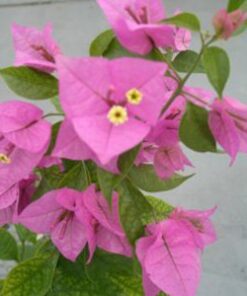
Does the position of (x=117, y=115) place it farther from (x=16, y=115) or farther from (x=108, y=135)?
(x=16, y=115)

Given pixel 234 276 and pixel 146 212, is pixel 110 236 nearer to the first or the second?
pixel 146 212

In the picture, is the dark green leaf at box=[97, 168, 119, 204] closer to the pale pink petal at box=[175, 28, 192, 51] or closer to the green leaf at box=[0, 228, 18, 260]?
the pale pink petal at box=[175, 28, 192, 51]

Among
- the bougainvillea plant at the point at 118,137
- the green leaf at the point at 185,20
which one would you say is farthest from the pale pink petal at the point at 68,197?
the green leaf at the point at 185,20

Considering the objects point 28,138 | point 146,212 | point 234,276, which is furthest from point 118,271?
point 234,276

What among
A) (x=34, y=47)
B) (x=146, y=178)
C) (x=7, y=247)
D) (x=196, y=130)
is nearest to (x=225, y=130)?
(x=196, y=130)

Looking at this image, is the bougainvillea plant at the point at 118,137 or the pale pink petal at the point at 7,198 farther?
the pale pink petal at the point at 7,198

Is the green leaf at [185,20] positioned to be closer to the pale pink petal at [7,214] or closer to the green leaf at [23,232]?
the pale pink petal at [7,214]

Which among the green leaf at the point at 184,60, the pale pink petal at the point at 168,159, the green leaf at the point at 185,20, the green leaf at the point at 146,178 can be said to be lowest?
the green leaf at the point at 146,178
